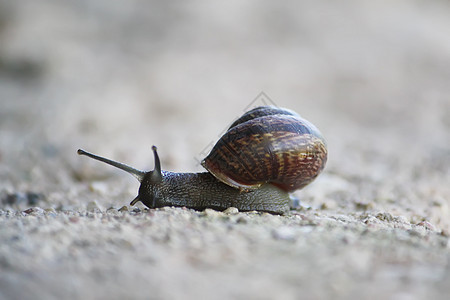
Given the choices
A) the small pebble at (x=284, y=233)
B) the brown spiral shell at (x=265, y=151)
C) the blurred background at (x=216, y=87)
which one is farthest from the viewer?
the blurred background at (x=216, y=87)

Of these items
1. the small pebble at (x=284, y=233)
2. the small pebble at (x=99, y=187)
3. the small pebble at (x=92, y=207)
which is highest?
the small pebble at (x=284, y=233)

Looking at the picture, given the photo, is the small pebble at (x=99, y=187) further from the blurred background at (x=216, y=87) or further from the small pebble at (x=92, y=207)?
the small pebble at (x=92, y=207)

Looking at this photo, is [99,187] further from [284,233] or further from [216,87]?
[216,87]

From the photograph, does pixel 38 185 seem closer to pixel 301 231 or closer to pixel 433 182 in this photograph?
pixel 301 231

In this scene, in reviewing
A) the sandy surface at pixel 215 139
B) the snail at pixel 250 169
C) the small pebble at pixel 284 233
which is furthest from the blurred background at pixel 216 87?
the small pebble at pixel 284 233

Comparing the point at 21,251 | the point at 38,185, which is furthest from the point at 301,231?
the point at 38,185

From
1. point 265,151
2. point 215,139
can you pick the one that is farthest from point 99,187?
point 215,139
